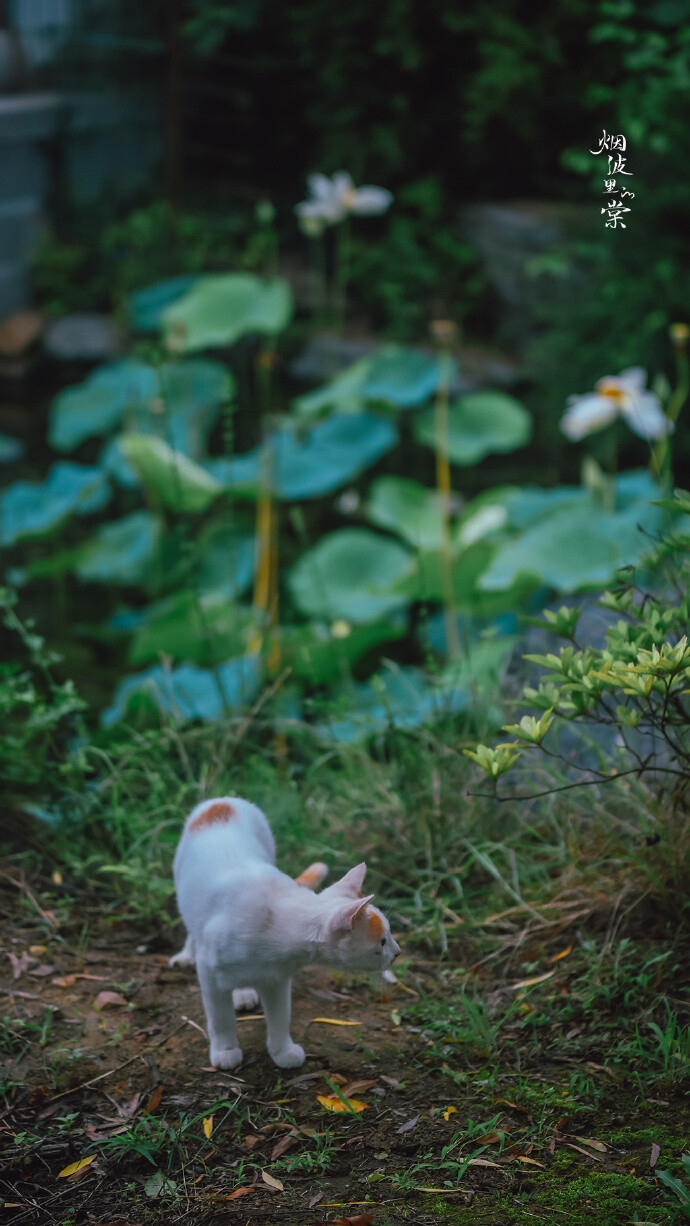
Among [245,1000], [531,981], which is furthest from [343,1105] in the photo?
[531,981]

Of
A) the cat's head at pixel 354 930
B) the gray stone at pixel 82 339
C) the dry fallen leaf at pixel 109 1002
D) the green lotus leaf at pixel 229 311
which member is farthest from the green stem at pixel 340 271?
the cat's head at pixel 354 930

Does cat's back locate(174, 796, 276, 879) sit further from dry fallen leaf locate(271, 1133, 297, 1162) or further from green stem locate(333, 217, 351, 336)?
green stem locate(333, 217, 351, 336)

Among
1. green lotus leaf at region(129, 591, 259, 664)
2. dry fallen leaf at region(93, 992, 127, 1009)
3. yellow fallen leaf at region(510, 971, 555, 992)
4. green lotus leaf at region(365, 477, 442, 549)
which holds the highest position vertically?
dry fallen leaf at region(93, 992, 127, 1009)

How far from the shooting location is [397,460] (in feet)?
17.9

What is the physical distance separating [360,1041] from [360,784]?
2.23ft

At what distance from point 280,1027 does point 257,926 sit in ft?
0.66

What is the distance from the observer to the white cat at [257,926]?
1325 millimetres

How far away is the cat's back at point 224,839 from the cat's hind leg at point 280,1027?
0.17m

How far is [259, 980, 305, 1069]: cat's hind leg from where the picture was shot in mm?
1434

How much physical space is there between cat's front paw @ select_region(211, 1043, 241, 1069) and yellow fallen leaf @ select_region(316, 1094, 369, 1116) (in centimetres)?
13

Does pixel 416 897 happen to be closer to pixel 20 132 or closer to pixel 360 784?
pixel 360 784

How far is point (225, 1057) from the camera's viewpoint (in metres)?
1.46

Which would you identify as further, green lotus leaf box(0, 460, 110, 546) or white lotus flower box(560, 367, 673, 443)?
green lotus leaf box(0, 460, 110, 546)

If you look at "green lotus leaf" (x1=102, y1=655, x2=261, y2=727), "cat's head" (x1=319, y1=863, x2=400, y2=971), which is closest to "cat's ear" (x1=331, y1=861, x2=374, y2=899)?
"cat's head" (x1=319, y1=863, x2=400, y2=971)
